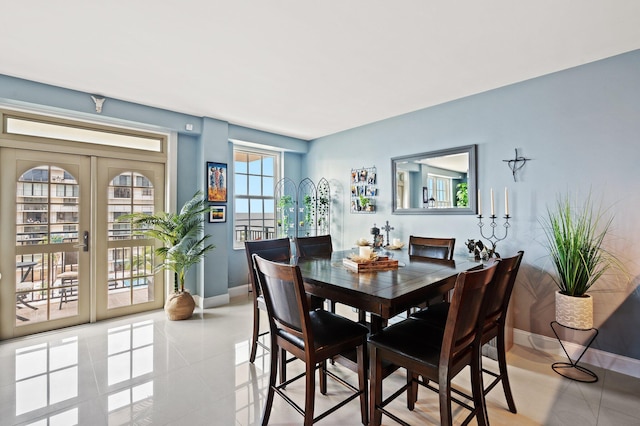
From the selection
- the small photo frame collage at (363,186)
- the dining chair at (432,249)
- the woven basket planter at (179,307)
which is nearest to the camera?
the dining chair at (432,249)

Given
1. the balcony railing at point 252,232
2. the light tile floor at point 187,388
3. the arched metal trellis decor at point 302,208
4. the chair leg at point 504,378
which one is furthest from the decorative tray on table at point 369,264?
the balcony railing at point 252,232

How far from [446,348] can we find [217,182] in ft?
12.4

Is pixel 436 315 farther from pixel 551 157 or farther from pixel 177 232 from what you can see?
pixel 177 232

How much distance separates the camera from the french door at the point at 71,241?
124 inches

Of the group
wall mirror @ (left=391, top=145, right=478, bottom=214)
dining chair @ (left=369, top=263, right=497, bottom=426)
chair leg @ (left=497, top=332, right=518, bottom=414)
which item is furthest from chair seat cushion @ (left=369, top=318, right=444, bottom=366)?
wall mirror @ (left=391, top=145, right=478, bottom=214)

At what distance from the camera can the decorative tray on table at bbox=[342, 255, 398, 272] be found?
7.00ft

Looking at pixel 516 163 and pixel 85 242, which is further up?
pixel 516 163

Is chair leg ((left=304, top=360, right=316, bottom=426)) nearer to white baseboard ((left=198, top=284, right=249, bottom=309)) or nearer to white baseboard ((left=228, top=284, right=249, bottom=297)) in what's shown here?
white baseboard ((left=198, top=284, right=249, bottom=309))

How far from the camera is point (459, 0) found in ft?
6.18

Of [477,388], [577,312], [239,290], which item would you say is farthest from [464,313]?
[239,290]

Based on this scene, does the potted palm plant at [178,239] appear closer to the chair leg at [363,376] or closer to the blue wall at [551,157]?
the chair leg at [363,376]

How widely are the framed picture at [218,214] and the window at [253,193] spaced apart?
54cm

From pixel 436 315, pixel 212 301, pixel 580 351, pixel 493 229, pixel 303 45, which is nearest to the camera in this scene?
pixel 436 315

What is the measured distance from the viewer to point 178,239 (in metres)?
3.82
